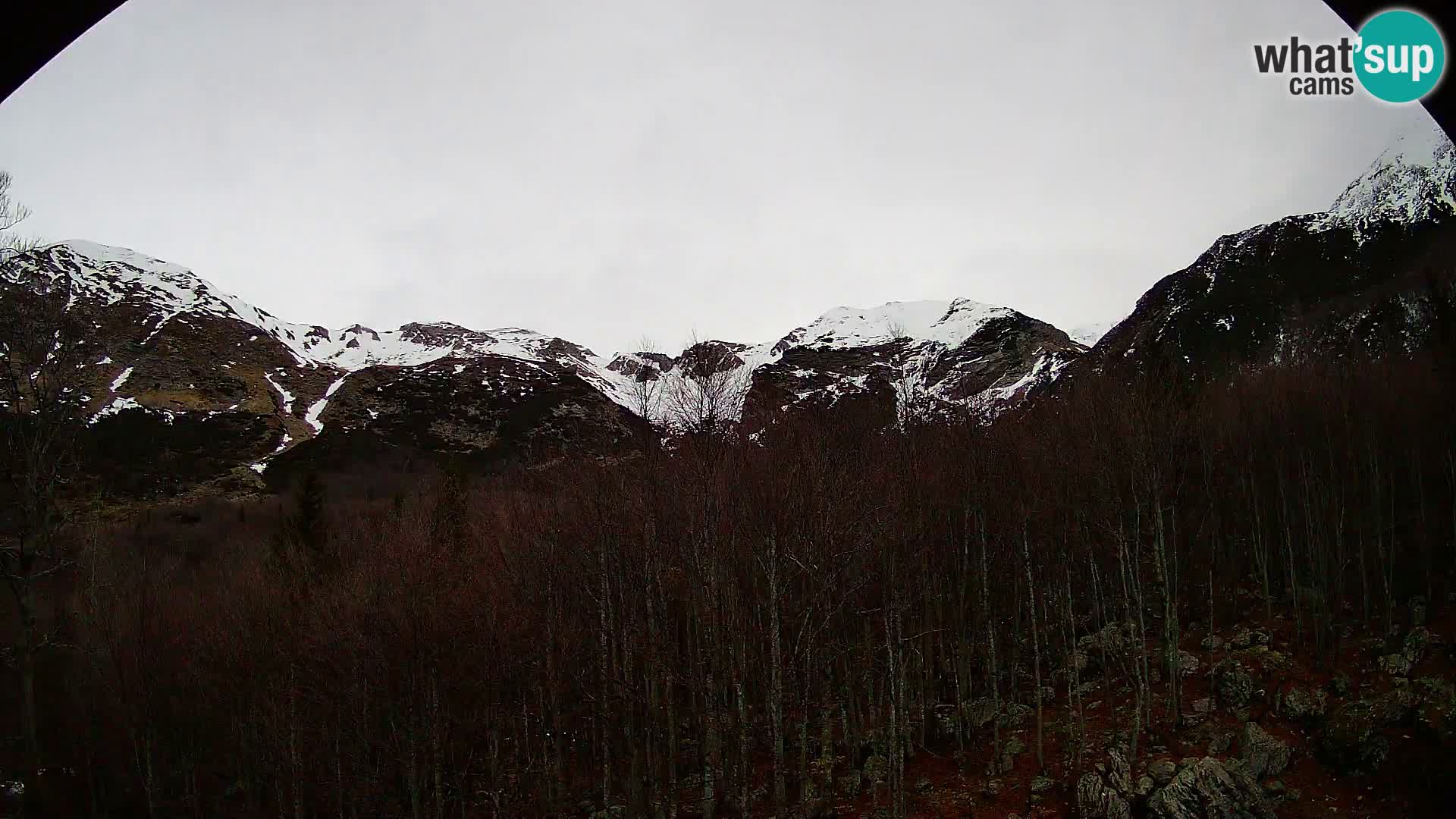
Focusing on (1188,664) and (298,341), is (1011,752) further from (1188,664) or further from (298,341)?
(298,341)

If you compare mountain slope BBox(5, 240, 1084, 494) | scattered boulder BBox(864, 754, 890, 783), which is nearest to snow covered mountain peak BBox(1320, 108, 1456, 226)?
mountain slope BBox(5, 240, 1084, 494)

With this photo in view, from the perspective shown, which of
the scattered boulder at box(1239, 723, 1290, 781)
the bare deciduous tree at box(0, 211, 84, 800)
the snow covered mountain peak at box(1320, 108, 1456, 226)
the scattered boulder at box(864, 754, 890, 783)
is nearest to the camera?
the bare deciduous tree at box(0, 211, 84, 800)

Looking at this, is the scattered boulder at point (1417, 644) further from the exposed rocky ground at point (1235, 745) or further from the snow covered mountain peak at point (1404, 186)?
the snow covered mountain peak at point (1404, 186)

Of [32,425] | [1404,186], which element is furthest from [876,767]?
[1404,186]

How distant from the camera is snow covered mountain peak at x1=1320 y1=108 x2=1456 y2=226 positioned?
66.1 meters

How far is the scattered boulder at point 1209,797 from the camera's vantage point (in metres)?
14.1

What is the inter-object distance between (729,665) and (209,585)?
33.4 m

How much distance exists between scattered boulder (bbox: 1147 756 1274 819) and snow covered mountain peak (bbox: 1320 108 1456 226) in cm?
7456

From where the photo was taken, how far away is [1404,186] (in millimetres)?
71125

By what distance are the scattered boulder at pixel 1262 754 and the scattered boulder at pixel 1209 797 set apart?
1.42 m

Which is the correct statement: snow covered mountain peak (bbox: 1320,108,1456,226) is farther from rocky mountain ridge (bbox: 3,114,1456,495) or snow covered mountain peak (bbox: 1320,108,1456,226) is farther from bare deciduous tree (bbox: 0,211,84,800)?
bare deciduous tree (bbox: 0,211,84,800)

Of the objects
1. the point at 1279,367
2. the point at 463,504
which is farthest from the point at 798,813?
the point at 1279,367

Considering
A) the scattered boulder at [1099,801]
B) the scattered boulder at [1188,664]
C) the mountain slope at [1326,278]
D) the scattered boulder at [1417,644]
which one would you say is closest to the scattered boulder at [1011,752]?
the scattered boulder at [1099,801]

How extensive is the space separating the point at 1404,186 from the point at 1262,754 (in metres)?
82.5
